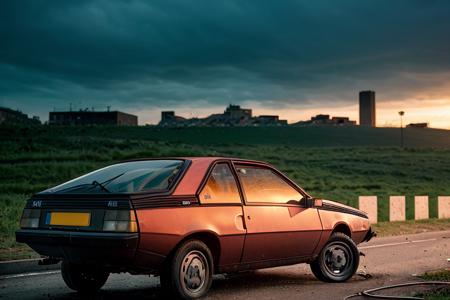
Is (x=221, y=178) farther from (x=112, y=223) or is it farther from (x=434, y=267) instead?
(x=434, y=267)

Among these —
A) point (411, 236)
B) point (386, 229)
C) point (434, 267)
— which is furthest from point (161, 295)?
point (386, 229)

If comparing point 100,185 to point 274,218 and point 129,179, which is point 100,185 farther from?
point 274,218

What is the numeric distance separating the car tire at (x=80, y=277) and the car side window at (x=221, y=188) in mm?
1604

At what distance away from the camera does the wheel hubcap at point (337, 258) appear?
29.3 feet

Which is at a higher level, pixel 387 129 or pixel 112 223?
pixel 387 129

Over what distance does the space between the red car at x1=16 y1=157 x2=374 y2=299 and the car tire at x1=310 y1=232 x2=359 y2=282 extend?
0.04 metres

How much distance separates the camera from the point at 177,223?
6852 millimetres

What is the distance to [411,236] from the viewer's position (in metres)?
16.4

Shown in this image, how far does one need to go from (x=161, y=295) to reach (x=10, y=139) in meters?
82.4

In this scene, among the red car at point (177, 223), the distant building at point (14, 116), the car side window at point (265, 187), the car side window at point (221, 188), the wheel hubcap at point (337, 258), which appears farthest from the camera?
the distant building at point (14, 116)

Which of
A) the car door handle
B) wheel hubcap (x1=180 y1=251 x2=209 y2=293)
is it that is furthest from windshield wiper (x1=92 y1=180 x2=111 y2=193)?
the car door handle

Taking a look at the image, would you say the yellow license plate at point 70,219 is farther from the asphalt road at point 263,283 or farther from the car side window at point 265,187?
the car side window at point 265,187

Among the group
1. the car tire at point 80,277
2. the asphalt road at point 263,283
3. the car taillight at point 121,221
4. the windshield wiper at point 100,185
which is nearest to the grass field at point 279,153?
the asphalt road at point 263,283

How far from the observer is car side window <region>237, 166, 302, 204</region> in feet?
26.1
